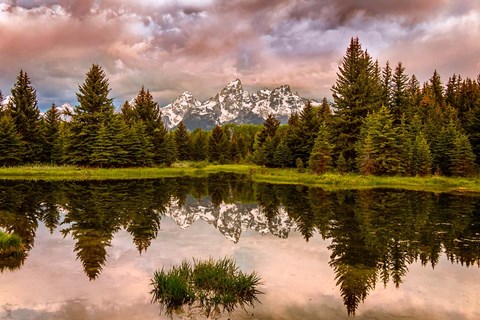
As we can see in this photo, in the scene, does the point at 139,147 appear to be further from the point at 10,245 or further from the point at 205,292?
the point at 205,292

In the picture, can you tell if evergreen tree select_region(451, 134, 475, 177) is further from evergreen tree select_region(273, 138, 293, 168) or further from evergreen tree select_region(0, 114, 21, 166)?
evergreen tree select_region(0, 114, 21, 166)

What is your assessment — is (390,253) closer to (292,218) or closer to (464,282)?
(464,282)

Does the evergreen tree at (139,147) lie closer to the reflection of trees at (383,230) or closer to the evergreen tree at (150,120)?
the evergreen tree at (150,120)

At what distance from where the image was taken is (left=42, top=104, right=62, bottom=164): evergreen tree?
59781 mm

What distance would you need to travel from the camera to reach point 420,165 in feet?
147

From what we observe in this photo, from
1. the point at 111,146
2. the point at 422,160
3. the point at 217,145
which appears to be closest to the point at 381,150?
the point at 422,160

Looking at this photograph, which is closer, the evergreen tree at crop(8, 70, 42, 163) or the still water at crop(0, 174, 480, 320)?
the still water at crop(0, 174, 480, 320)

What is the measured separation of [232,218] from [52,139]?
48.7m

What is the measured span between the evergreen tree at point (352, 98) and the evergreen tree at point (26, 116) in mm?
44872

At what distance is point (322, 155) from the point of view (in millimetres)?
46688

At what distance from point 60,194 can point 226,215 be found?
15.3 meters

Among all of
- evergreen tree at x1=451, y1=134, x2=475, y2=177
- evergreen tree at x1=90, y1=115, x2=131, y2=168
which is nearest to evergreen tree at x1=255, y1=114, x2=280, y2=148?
evergreen tree at x1=90, y1=115, x2=131, y2=168

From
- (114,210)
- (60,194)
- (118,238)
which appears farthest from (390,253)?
(60,194)

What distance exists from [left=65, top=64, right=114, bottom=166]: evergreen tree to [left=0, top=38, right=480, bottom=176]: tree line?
0.46ft
